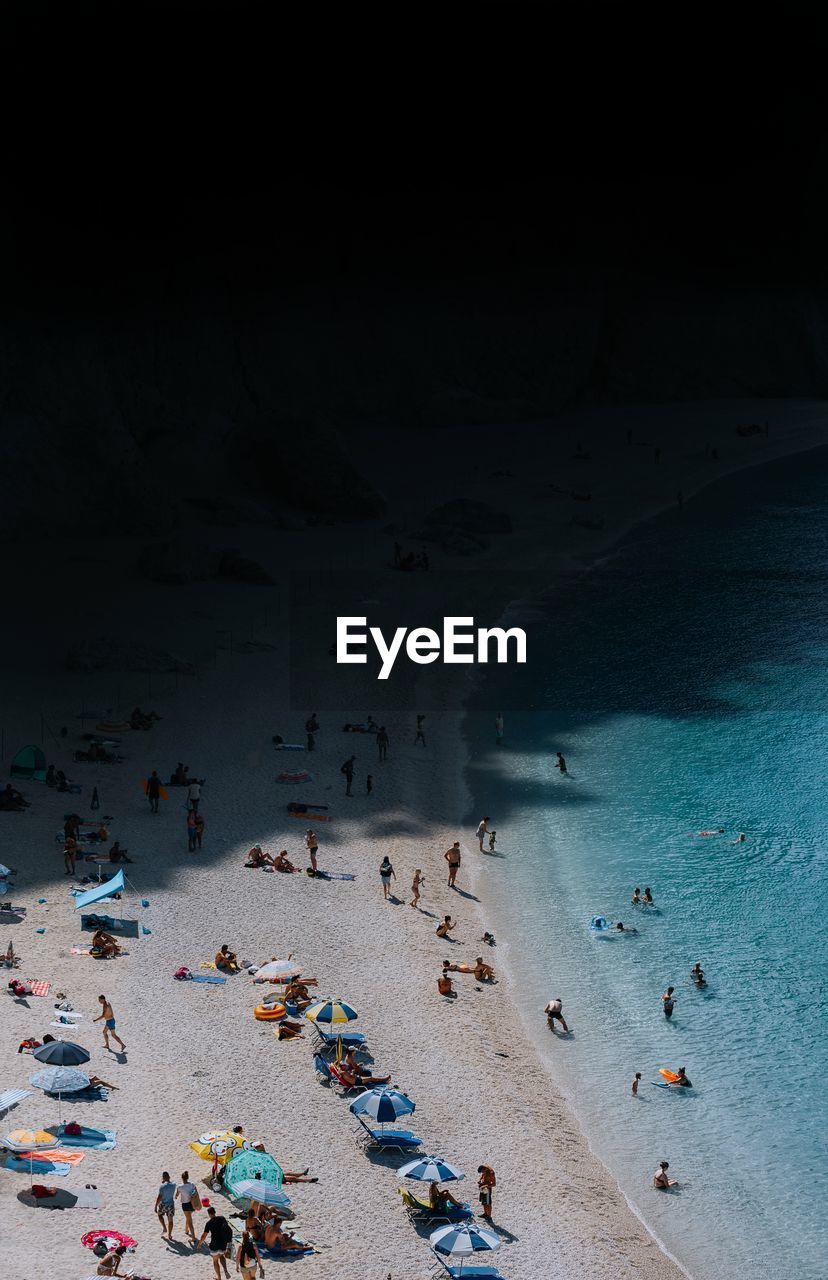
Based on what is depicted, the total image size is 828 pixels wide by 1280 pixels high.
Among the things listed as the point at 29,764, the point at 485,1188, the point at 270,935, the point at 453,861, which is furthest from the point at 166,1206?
the point at 29,764

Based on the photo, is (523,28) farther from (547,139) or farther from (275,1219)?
(275,1219)

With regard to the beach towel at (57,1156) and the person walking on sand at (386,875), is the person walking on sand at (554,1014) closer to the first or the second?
the person walking on sand at (386,875)

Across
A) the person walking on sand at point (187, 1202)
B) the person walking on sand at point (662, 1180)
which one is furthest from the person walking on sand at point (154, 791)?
the person walking on sand at point (662, 1180)

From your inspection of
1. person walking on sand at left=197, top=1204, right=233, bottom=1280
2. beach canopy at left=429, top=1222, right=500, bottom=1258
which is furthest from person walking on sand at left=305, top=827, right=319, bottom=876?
person walking on sand at left=197, top=1204, right=233, bottom=1280

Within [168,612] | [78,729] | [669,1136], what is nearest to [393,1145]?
[669,1136]

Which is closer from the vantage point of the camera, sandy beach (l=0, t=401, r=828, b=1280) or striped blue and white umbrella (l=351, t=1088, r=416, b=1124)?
sandy beach (l=0, t=401, r=828, b=1280)

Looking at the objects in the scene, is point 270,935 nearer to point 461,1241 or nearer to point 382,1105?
point 382,1105

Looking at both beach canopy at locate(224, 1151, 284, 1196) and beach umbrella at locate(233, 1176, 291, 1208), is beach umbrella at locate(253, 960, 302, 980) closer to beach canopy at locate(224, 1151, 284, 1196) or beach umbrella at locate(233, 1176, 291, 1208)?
beach canopy at locate(224, 1151, 284, 1196)
